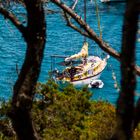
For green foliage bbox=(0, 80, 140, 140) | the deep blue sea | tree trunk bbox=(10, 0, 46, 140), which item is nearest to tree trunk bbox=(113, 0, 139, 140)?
tree trunk bbox=(10, 0, 46, 140)

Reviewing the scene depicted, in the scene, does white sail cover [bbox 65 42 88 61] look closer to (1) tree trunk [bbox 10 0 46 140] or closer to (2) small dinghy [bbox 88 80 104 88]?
(2) small dinghy [bbox 88 80 104 88]

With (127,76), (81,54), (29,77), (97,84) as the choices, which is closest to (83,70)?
(81,54)

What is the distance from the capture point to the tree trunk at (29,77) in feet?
9.95

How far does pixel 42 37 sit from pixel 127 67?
1175 millimetres

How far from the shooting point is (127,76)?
198 centimetres

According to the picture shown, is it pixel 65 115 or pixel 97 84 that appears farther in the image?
pixel 97 84

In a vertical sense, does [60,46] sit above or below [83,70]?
below

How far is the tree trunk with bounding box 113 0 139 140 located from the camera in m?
1.85

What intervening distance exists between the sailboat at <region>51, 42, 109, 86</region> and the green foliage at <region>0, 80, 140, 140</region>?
1728 cm

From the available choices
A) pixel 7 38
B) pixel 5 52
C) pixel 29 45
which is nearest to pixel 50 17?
pixel 7 38

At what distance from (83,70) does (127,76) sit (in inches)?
1343

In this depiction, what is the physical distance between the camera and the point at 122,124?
6.25 feet

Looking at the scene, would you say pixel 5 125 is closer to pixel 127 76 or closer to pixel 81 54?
pixel 127 76

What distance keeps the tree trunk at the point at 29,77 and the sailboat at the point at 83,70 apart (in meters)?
30.9
